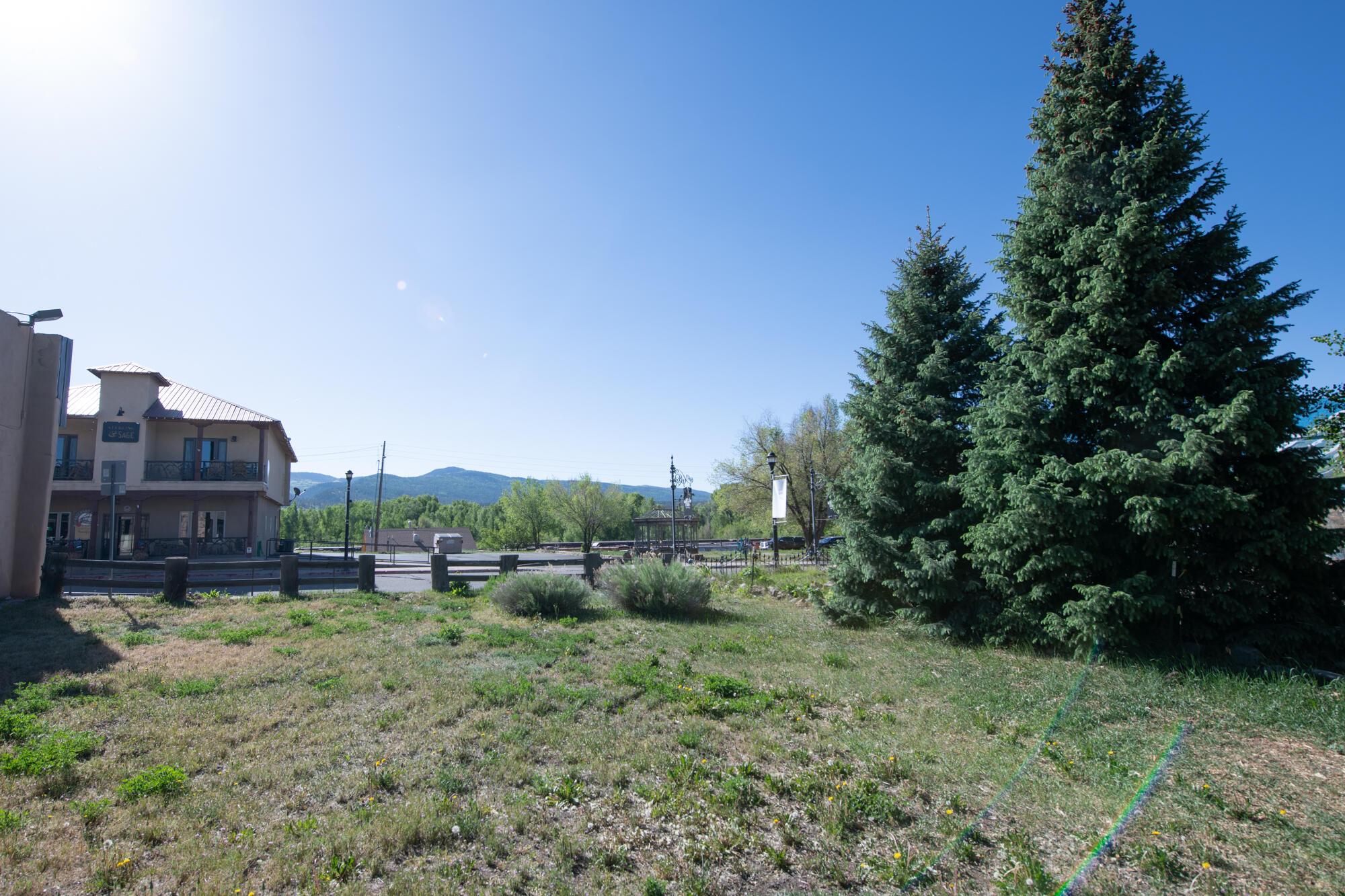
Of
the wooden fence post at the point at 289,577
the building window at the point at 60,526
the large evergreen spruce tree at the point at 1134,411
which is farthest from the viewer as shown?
the building window at the point at 60,526

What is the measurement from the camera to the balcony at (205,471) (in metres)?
27.5

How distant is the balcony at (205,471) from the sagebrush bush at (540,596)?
907 inches

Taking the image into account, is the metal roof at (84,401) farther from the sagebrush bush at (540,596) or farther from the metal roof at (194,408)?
the sagebrush bush at (540,596)

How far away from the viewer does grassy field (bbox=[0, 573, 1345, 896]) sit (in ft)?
11.2

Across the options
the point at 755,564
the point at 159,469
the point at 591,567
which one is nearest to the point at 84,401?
the point at 159,469

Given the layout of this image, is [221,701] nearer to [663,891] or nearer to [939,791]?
[663,891]

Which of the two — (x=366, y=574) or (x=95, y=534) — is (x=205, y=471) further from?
(x=366, y=574)

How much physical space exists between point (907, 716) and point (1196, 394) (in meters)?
5.68

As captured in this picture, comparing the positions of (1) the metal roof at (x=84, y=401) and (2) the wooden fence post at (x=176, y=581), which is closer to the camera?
(2) the wooden fence post at (x=176, y=581)

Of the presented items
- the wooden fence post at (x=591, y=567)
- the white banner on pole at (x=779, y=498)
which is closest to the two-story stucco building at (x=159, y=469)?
the wooden fence post at (x=591, y=567)

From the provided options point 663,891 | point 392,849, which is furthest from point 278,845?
point 663,891

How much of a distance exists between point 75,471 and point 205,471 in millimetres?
4369

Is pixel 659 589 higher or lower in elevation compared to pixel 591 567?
lower

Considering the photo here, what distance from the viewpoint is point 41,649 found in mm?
7961
